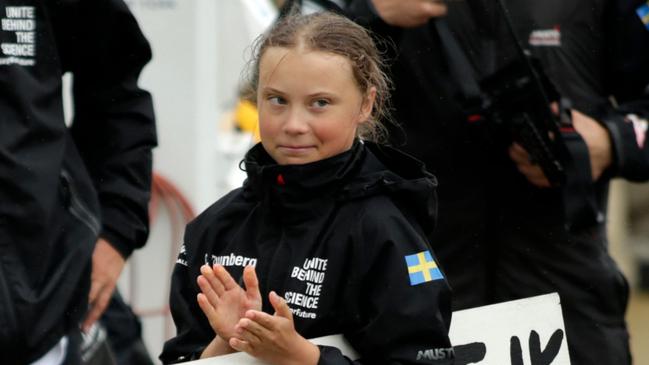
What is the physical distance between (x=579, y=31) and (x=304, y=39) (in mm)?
1335

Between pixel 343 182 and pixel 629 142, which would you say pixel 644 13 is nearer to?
pixel 629 142

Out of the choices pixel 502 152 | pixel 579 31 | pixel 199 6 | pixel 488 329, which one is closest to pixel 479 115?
pixel 502 152

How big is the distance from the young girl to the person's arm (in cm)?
66

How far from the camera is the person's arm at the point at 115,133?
3.89m

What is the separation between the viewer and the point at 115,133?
13.1ft

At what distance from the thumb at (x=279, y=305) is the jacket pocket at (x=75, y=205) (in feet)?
2.80

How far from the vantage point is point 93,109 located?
4.03 meters

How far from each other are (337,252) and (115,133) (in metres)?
1.14

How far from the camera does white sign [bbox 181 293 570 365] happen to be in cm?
339

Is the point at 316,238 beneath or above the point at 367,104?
beneath

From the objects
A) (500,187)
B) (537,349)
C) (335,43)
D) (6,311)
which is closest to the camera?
(335,43)

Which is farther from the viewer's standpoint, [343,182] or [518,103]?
[518,103]

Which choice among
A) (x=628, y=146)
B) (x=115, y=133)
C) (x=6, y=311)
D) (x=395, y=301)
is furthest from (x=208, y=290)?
(x=628, y=146)

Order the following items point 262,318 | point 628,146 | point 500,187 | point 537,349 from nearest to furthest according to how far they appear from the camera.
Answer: point 262,318
point 537,349
point 500,187
point 628,146
